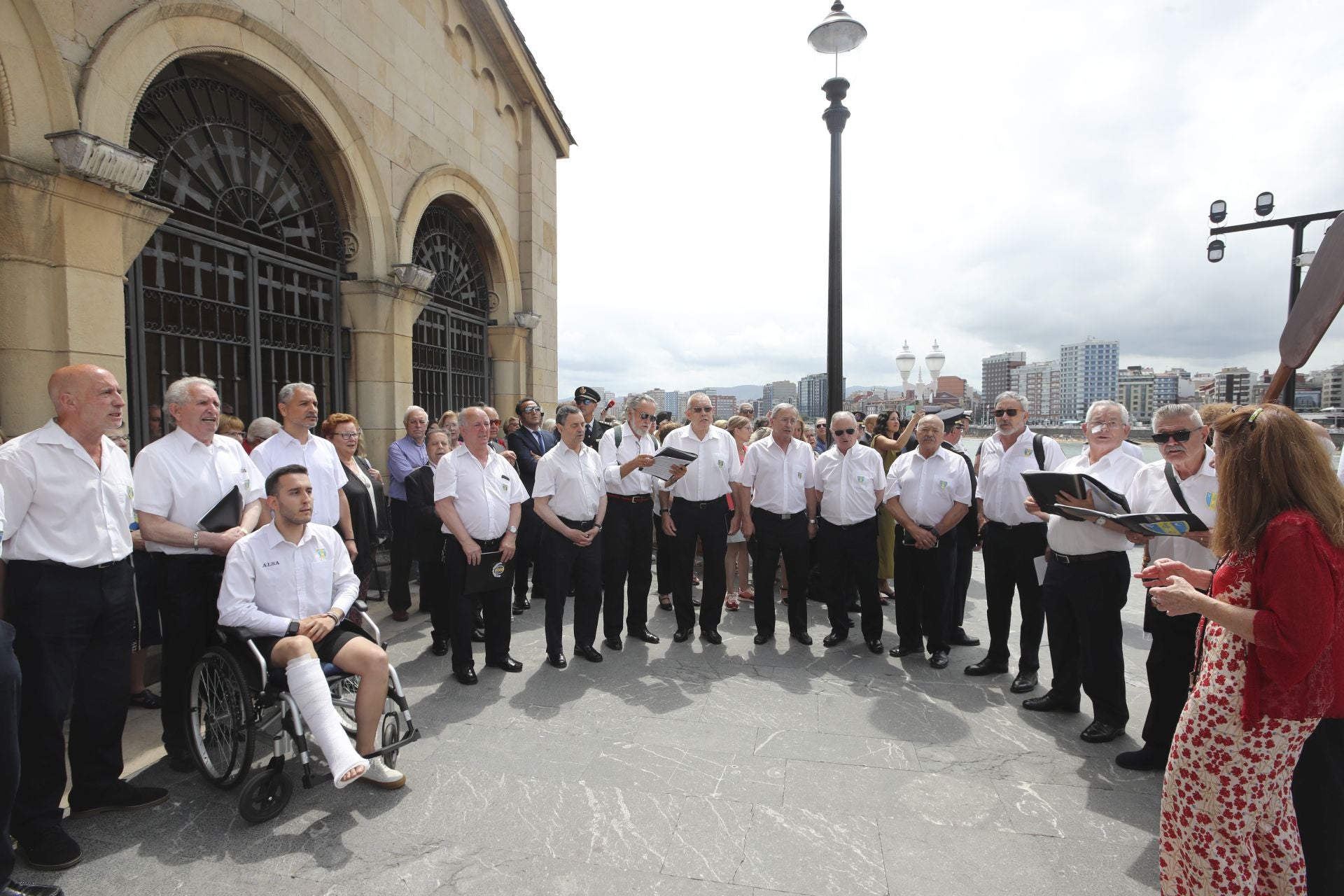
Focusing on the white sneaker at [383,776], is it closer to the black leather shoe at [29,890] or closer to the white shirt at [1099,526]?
the black leather shoe at [29,890]

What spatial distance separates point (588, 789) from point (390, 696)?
1.12 metres

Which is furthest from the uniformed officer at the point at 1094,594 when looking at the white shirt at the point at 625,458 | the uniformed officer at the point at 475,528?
the uniformed officer at the point at 475,528

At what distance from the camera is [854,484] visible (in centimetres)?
531

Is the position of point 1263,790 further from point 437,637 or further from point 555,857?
point 437,637

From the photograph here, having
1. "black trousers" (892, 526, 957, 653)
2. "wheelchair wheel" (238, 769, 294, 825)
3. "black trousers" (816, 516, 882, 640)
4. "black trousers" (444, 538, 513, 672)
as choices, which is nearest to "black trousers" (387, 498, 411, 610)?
"black trousers" (444, 538, 513, 672)

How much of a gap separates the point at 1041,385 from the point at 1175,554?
514ft

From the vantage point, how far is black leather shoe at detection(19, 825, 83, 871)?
105 inches

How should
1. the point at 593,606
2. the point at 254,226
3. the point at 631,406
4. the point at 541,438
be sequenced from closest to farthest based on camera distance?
the point at 593,606
the point at 631,406
the point at 254,226
the point at 541,438

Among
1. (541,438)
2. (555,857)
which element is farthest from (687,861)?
(541,438)

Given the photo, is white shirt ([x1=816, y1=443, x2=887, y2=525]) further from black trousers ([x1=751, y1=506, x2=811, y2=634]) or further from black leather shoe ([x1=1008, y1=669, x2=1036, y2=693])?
black leather shoe ([x1=1008, y1=669, x2=1036, y2=693])

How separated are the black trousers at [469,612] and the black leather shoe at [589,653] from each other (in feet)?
1.85

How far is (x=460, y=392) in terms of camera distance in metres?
10.0

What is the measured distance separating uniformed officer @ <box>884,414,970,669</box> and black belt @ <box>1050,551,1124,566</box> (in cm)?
95

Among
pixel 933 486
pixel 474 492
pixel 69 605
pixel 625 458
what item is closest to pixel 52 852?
pixel 69 605
